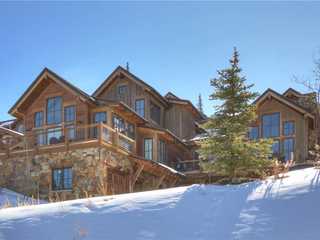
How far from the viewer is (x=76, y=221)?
28.7ft

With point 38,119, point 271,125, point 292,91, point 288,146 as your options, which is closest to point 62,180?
point 38,119

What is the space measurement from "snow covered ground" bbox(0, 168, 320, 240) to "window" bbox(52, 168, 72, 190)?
38.9 feet

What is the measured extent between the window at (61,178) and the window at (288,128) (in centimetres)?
1195

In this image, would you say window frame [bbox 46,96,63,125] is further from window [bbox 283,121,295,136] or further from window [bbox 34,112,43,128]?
window [bbox 283,121,295,136]

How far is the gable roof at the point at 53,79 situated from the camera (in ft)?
81.0

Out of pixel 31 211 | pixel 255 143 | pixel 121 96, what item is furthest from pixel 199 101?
pixel 31 211

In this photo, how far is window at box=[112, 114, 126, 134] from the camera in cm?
2432

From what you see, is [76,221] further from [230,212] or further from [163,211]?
[230,212]

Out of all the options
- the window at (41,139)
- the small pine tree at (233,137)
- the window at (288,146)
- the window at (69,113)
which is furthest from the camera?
the window at (288,146)

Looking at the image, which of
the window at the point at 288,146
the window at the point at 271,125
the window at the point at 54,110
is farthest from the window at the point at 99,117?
the window at the point at 288,146

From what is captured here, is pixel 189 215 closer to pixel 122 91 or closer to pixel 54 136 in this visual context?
pixel 54 136

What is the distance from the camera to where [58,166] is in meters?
22.0

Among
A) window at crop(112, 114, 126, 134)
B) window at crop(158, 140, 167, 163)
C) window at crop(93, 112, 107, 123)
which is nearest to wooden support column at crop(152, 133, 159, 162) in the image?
window at crop(158, 140, 167, 163)

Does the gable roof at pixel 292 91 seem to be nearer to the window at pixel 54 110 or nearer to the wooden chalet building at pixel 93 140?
the wooden chalet building at pixel 93 140
